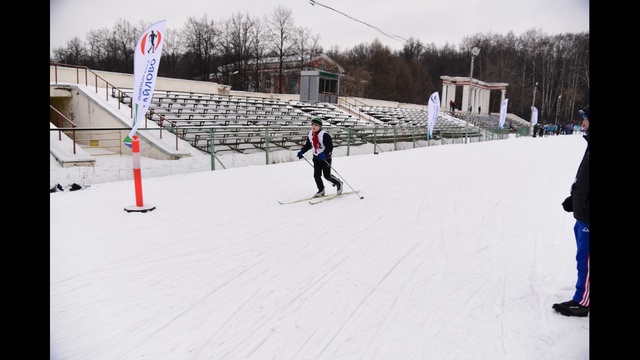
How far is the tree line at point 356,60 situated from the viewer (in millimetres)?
30328

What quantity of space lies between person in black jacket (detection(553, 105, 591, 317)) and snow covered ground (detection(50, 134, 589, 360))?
0.11m

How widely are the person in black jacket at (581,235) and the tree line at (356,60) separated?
14300mm

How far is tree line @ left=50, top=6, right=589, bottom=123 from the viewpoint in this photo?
99.5ft

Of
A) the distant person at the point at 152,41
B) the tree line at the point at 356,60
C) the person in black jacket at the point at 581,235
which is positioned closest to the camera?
the person in black jacket at the point at 581,235

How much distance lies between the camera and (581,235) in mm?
3256

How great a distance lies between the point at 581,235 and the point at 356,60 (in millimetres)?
69871

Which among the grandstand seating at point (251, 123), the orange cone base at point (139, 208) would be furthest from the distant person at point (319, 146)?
the grandstand seating at point (251, 123)

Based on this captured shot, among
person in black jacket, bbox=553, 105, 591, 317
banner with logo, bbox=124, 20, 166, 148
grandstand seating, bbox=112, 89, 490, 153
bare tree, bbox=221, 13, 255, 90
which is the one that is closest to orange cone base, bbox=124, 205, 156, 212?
banner with logo, bbox=124, 20, 166, 148

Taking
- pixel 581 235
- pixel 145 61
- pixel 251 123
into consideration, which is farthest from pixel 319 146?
pixel 251 123

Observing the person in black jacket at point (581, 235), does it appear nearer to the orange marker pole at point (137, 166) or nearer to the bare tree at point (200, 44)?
the orange marker pole at point (137, 166)

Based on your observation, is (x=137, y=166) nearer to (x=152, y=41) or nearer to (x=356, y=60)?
(x=152, y=41)

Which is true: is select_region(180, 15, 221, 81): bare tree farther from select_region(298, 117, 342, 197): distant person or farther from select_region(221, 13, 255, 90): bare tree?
select_region(298, 117, 342, 197): distant person
